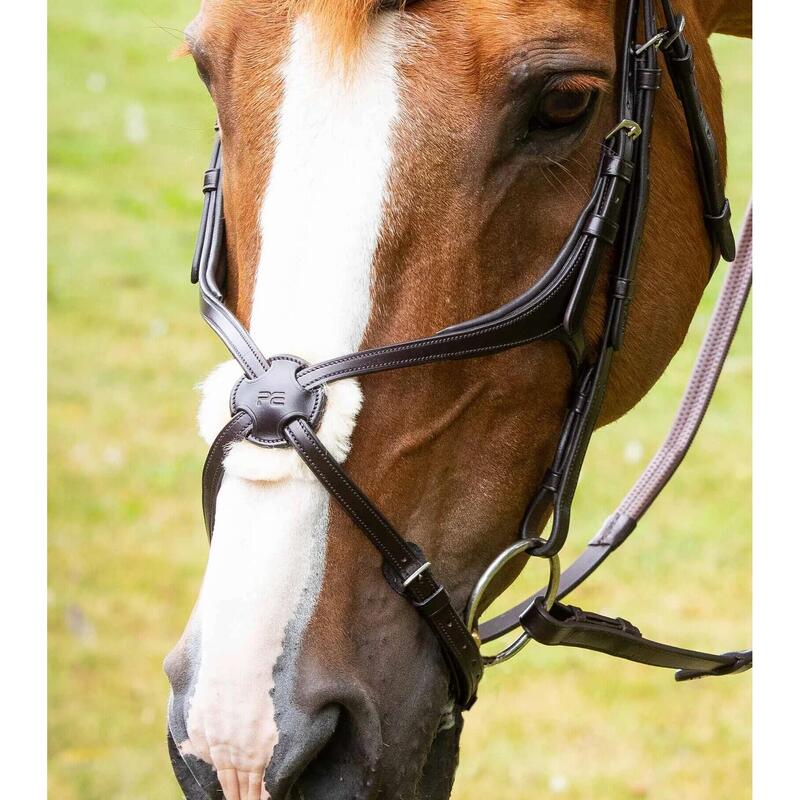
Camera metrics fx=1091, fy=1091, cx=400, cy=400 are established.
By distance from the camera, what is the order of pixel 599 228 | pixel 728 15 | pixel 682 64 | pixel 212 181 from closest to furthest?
pixel 599 228 → pixel 682 64 → pixel 212 181 → pixel 728 15

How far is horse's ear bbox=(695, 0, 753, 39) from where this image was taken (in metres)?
2.13

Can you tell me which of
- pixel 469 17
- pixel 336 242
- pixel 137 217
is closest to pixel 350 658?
pixel 336 242

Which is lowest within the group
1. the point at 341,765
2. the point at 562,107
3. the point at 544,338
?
the point at 341,765

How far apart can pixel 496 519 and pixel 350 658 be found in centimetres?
33

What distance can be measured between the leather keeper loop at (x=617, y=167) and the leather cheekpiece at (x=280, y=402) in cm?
57

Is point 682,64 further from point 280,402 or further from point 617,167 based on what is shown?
point 280,402

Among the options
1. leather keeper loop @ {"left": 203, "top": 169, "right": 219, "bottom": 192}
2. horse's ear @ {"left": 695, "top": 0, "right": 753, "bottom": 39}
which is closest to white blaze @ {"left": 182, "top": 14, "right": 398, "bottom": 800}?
leather keeper loop @ {"left": 203, "top": 169, "right": 219, "bottom": 192}

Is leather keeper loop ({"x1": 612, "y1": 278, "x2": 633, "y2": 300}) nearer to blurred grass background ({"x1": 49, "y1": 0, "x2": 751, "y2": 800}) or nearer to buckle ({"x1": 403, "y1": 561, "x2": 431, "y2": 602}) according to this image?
buckle ({"x1": 403, "y1": 561, "x2": 431, "y2": 602})

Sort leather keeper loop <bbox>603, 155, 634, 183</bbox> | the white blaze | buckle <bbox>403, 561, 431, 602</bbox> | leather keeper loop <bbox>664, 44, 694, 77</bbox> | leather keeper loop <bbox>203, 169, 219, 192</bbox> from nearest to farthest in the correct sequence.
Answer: the white blaze, buckle <bbox>403, 561, 431, 602</bbox>, leather keeper loop <bbox>603, 155, 634, 183</bbox>, leather keeper loop <bbox>664, 44, 694, 77</bbox>, leather keeper loop <bbox>203, 169, 219, 192</bbox>

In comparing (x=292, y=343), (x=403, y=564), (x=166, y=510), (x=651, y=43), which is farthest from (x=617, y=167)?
(x=166, y=510)

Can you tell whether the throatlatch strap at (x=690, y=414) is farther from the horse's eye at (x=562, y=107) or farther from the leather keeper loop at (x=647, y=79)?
the horse's eye at (x=562, y=107)

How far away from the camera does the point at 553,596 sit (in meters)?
1.83

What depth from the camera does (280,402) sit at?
148 centimetres

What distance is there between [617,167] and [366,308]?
47cm
